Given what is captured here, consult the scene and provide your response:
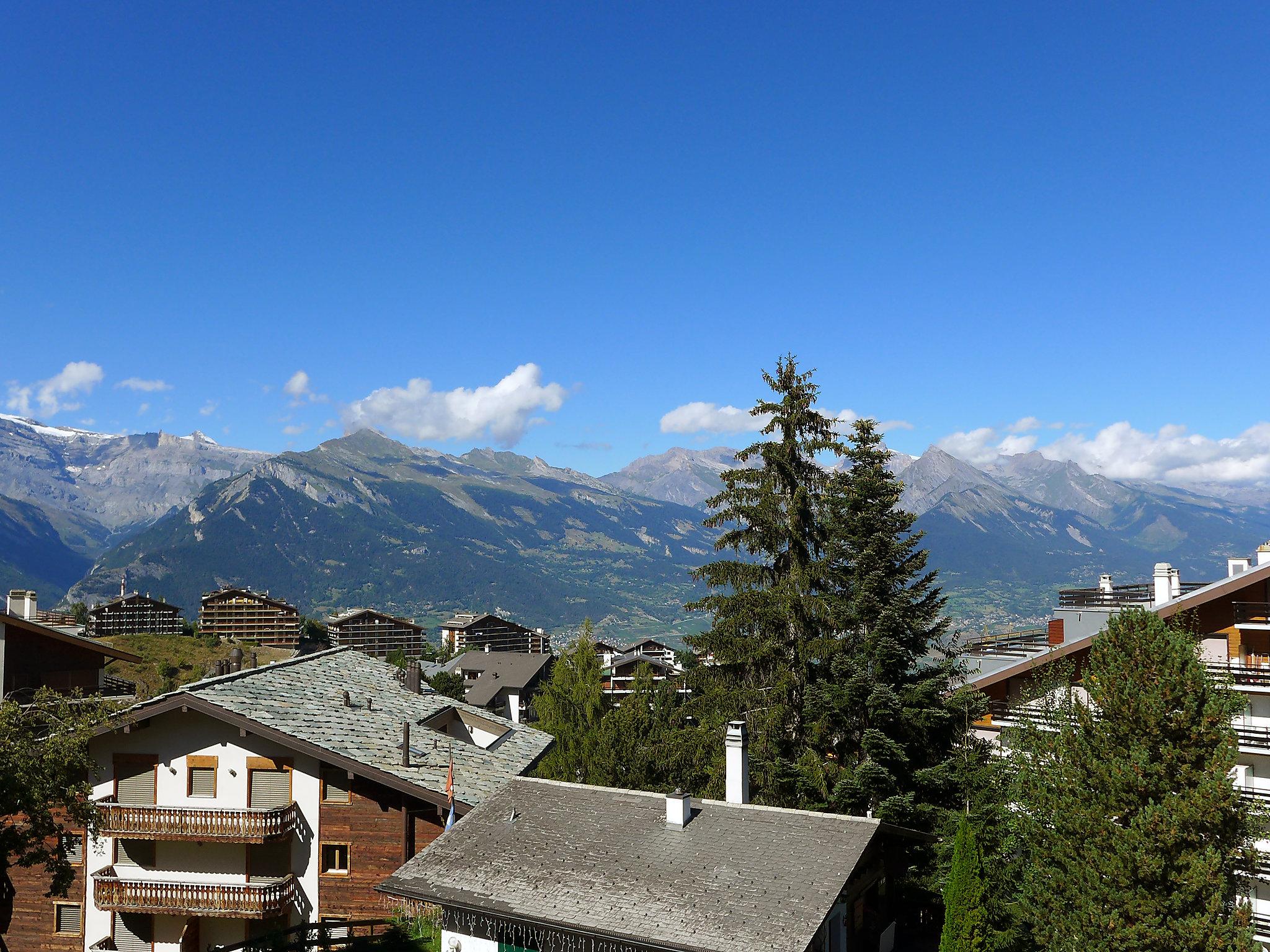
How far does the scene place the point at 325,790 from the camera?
83.1 ft

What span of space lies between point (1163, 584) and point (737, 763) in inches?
641

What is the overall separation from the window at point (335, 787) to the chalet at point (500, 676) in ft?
218

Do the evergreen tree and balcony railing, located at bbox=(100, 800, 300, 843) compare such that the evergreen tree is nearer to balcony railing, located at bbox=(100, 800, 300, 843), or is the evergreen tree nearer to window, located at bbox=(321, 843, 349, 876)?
window, located at bbox=(321, 843, 349, 876)

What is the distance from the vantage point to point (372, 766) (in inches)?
962

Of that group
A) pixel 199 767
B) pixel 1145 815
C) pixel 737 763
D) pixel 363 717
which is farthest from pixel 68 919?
pixel 1145 815

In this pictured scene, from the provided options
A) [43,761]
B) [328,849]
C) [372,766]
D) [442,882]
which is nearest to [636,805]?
[442,882]

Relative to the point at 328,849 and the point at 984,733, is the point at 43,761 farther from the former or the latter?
the point at 984,733

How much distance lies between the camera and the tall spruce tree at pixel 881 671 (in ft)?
86.9

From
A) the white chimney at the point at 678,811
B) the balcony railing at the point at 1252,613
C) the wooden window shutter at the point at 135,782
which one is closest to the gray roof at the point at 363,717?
the wooden window shutter at the point at 135,782

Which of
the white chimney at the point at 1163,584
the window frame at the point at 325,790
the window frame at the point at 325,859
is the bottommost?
the window frame at the point at 325,859

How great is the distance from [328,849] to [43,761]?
793cm

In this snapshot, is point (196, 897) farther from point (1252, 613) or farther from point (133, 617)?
point (133, 617)

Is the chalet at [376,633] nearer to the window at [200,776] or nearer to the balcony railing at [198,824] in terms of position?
the window at [200,776]

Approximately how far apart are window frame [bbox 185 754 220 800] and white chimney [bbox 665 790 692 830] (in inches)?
506
